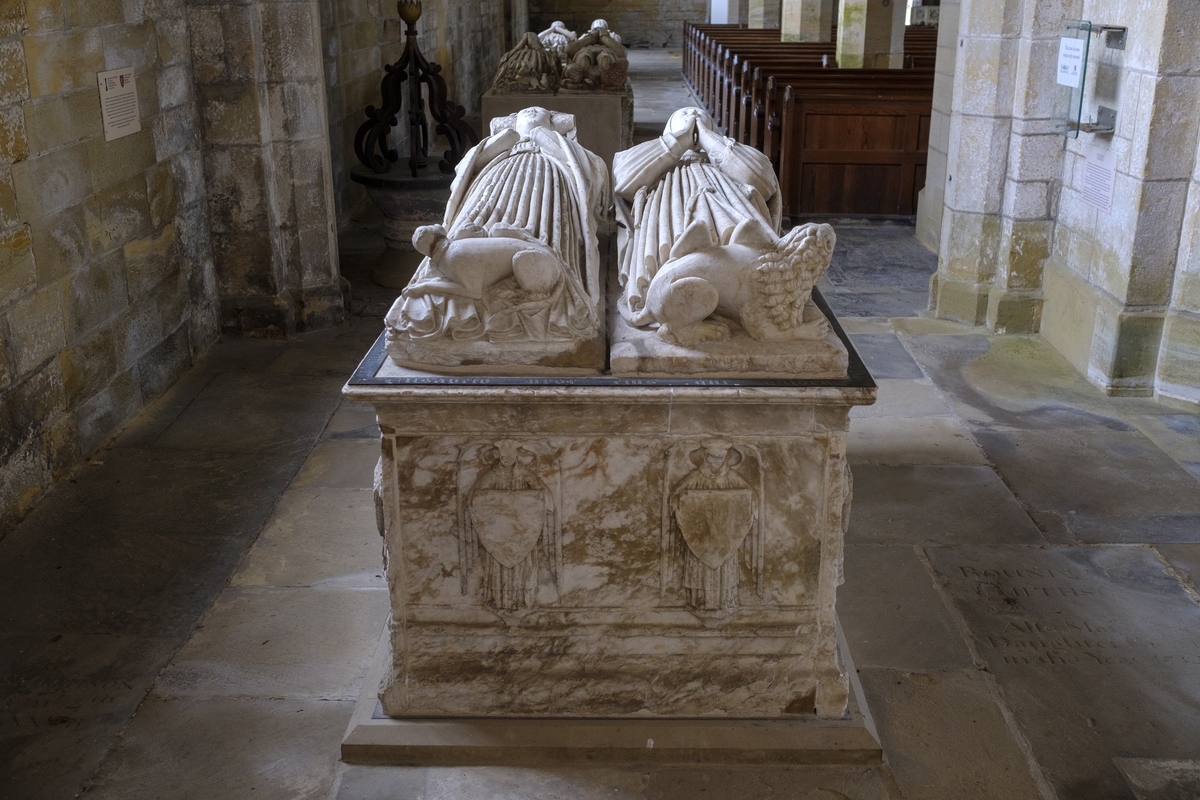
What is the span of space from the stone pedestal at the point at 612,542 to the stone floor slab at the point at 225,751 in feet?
0.73

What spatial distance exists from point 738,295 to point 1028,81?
3.72m

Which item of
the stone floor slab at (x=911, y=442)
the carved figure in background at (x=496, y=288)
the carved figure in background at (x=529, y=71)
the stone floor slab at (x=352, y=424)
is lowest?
the stone floor slab at (x=352, y=424)

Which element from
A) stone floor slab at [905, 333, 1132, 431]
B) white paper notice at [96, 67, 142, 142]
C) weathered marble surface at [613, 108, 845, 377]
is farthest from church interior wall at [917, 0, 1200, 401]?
white paper notice at [96, 67, 142, 142]

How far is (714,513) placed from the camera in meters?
2.59

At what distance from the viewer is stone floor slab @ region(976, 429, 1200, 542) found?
3869 millimetres

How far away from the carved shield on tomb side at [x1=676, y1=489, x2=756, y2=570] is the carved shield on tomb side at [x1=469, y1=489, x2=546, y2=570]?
325 millimetres

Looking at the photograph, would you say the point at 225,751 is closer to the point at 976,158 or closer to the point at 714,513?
the point at 714,513

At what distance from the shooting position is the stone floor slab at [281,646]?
2996 millimetres

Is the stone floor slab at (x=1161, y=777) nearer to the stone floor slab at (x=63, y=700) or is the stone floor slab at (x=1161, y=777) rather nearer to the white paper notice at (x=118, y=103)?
the stone floor slab at (x=63, y=700)

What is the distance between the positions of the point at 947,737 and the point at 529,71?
7.06 meters

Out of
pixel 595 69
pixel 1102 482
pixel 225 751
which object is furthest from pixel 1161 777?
pixel 595 69

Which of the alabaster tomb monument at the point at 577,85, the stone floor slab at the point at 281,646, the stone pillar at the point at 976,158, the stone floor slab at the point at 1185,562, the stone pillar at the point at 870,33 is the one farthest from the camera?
the stone pillar at the point at 870,33

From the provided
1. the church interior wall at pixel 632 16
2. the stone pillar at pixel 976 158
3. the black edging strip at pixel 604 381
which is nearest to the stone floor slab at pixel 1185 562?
the black edging strip at pixel 604 381

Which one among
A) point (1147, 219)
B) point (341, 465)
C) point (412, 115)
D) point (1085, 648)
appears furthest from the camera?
point (412, 115)
